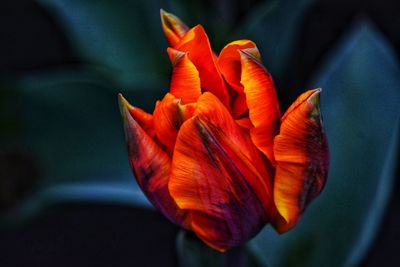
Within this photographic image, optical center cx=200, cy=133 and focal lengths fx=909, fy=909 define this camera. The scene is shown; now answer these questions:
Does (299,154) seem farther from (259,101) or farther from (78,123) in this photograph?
(78,123)

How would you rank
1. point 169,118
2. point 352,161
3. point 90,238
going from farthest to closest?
point 90,238
point 352,161
point 169,118

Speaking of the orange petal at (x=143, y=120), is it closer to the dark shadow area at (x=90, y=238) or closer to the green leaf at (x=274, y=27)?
the green leaf at (x=274, y=27)

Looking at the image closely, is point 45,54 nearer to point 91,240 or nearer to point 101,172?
point 91,240

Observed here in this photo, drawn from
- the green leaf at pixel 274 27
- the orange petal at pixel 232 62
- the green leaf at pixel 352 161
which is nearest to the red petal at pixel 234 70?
the orange petal at pixel 232 62

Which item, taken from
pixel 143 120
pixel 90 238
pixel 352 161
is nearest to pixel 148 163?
pixel 143 120

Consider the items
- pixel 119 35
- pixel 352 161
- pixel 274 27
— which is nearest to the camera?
pixel 352 161

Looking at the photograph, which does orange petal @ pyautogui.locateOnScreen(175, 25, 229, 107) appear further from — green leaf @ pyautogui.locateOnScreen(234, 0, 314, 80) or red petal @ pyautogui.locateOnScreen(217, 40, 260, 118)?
green leaf @ pyautogui.locateOnScreen(234, 0, 314, 80)

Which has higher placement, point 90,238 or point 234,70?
point 234,70

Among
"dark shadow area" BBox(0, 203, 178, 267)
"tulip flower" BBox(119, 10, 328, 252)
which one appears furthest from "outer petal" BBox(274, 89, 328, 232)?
"dark shadow area" BBox(0, 203, 178, 267)
